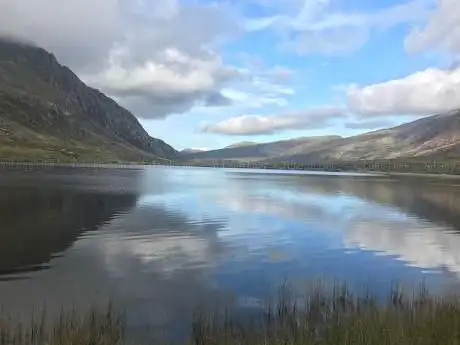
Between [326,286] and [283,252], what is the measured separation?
32.4 ft

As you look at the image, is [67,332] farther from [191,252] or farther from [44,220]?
[44,220]

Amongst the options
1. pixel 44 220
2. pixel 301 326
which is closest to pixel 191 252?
pixel 301 326

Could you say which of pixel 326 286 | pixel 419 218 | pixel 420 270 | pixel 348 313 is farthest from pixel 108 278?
pixel 419 218

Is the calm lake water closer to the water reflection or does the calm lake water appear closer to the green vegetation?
the water reflection

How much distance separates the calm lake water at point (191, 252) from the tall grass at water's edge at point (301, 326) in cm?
199

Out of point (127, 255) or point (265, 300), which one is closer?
point (265, 300)

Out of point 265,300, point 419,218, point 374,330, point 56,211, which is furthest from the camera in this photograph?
point 419,218

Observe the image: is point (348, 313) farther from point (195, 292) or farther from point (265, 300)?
point (195, 292)

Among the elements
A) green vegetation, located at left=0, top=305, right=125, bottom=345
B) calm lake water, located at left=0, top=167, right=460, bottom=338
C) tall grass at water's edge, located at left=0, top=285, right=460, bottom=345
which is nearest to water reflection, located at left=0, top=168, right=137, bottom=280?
calm lake water, located at left=0, top=167, right=460, bottom=338

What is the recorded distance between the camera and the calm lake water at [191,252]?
23.6m

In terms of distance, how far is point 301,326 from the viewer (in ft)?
55.7

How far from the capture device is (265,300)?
900 inches

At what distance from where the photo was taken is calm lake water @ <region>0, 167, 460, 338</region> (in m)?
23.6

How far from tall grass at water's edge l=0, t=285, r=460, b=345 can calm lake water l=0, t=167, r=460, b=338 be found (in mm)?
1992
